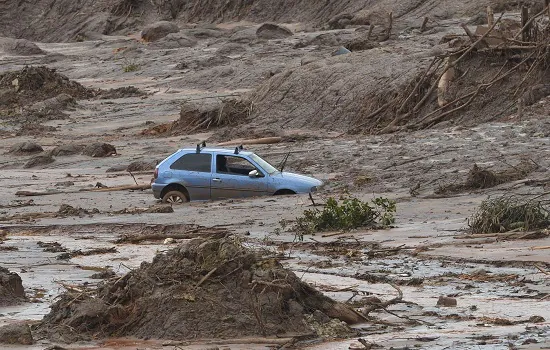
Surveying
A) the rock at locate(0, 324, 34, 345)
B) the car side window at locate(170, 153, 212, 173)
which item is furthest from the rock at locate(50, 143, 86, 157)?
the rock at locate(0, 324, 34, 345)

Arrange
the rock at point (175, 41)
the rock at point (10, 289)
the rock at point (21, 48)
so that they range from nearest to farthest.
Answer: the rock at point (10, 289) < the rock at point (175, 41) < the rock at point (21, 48)

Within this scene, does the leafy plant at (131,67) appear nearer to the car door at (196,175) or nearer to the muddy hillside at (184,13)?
the muddy hillside at (184,13)

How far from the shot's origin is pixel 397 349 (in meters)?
10.5

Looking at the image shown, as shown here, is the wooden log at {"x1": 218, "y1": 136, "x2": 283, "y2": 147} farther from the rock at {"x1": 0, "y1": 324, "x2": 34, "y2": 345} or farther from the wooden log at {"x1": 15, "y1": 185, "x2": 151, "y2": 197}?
the rock at {"x1": 0, "y1": 324, "x2": 34, "y2": 345}

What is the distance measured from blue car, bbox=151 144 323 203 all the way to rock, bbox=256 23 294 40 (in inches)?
1230

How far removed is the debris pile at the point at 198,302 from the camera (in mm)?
11367

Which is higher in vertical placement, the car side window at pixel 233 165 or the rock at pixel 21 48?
the rock at pixel 21 48

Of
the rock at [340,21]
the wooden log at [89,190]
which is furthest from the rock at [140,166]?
the rock at [340,21]

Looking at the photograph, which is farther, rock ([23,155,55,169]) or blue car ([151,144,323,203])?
rock ([23,155,55,169])

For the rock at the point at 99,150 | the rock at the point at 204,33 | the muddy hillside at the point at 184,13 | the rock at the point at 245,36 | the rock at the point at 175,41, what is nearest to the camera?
the rock at the point at 99,150

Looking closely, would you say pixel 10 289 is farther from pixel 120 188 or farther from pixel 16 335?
pixel 120 188

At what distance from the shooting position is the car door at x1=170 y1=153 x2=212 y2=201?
24578 millimetres

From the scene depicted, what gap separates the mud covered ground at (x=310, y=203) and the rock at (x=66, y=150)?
0.07 m

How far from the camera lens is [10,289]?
13516 millimetres
